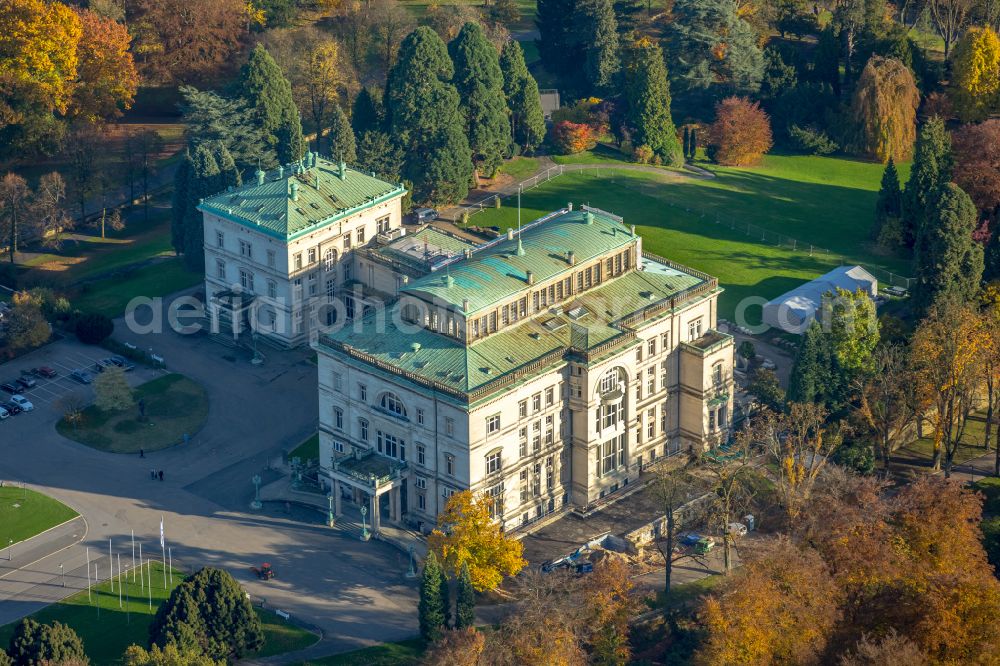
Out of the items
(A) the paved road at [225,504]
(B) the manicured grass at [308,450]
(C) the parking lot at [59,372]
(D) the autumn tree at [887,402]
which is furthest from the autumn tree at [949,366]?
(C) the parking lot at [59,372]

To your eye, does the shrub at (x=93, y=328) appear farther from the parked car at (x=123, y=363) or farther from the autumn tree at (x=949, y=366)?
the autumn tree at (x=949, y=366)

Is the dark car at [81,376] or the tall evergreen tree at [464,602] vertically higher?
the dark car at [81,376]

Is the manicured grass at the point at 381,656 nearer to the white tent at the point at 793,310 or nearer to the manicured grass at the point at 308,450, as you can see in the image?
Answer: the manicured grass at the point at 308,450

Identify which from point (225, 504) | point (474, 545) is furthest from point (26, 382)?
point (474, 545)

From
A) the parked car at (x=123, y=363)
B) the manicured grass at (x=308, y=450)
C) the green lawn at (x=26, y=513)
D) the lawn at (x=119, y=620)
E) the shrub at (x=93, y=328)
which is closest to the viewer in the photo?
the lawn at (x=119, y=620)

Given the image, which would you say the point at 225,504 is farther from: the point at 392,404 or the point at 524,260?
the point at 524,260

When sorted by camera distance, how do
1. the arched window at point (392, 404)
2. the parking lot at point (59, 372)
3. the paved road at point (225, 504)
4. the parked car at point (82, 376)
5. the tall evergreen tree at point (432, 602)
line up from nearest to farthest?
the tall evergreen tree at point (432, 602) < the paved road at point (225, 504) < the arched window at point (392, 404) < the parking lot at point (59, 372) < the parked car at point (82, 376)

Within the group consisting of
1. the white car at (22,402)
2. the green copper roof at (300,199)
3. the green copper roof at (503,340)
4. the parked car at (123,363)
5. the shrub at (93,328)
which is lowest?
the white car at (22,402)

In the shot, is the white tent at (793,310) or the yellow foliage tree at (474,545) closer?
the yellow foliage tree at (474,545)
